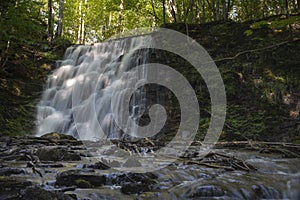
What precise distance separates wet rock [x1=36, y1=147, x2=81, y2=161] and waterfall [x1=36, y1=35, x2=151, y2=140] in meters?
4.62

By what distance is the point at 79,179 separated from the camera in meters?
3.73

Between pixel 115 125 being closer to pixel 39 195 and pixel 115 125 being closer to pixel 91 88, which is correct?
pixel 91 88

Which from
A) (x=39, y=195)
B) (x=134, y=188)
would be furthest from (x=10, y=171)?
(x=134, y=188)

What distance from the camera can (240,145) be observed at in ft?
25.8

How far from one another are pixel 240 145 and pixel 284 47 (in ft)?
14.4

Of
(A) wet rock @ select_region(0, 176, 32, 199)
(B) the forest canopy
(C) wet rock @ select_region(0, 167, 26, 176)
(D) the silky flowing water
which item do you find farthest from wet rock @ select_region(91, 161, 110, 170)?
(B) the forest canopy

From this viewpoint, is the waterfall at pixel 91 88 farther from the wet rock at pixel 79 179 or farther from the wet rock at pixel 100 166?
the wet rock at pixel 79 179

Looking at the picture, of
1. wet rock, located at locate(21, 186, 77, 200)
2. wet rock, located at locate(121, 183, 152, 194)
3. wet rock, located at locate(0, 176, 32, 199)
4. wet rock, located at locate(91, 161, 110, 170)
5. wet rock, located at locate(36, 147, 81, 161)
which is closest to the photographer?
wet rock, located at locate(21, 186, 77, 200)

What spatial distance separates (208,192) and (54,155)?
3.29m

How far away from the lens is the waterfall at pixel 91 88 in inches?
436

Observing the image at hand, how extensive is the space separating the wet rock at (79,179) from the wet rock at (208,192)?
1.32 metres

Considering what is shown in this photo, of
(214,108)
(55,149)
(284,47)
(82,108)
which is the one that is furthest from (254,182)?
(82,108)

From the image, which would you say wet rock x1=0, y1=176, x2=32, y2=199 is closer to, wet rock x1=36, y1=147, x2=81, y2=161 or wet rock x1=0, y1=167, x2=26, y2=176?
wet rock x1=0, y1=167, x2=26, y2=176

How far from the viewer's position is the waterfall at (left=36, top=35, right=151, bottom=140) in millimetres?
11070
